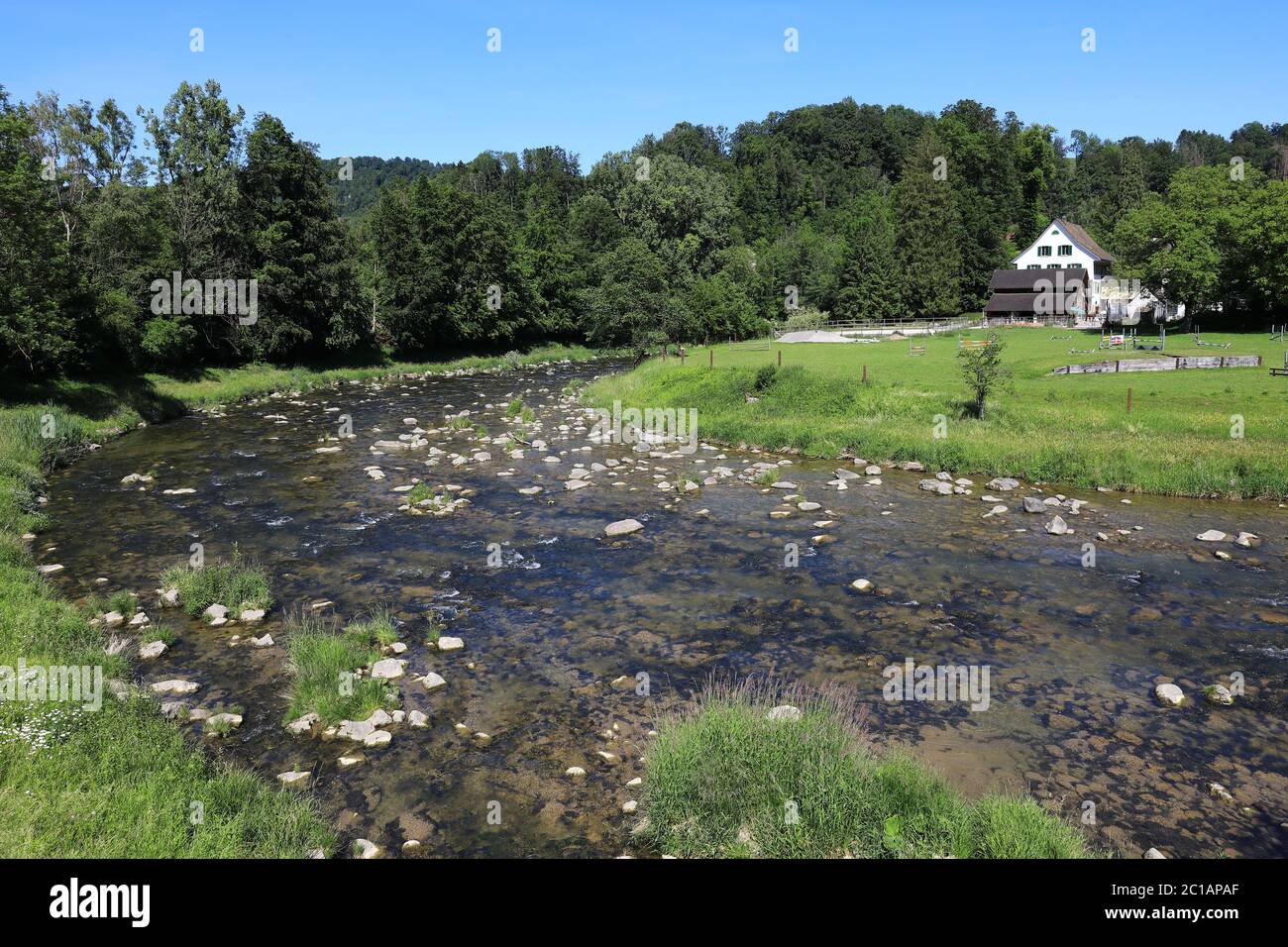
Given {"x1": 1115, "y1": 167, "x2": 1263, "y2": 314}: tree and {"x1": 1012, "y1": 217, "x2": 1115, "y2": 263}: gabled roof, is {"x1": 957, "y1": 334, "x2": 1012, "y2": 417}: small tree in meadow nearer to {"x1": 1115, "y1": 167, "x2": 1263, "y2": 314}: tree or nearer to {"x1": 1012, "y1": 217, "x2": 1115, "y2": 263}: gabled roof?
{"x1": 1115, "y1": 167, "x2": 1263, "y2": 314}: tree

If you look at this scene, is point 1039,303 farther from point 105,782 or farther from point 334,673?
point 105,782

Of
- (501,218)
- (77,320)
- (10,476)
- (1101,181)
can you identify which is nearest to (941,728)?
(10,476)

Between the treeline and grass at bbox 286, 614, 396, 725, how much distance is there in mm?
29098

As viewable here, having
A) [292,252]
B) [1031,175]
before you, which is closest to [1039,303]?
[1031,175]

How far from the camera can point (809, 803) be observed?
31.6 ft

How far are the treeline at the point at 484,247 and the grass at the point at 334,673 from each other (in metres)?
29.1

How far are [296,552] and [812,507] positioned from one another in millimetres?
14694

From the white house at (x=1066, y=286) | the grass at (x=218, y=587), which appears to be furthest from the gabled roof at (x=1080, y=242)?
the grass at (x=218, y=587)

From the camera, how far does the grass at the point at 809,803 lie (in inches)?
361

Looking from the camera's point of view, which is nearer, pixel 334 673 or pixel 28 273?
pixel 334 673

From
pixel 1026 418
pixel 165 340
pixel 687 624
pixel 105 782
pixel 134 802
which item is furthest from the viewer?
pixel 165 340

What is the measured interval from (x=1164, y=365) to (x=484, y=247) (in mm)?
52262

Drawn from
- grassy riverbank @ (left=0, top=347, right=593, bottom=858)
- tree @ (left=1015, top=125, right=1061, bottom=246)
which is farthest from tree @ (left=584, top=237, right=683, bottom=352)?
tree @ (left=1015, top=125, right=1061, bottom=246)

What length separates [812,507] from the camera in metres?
25.7
